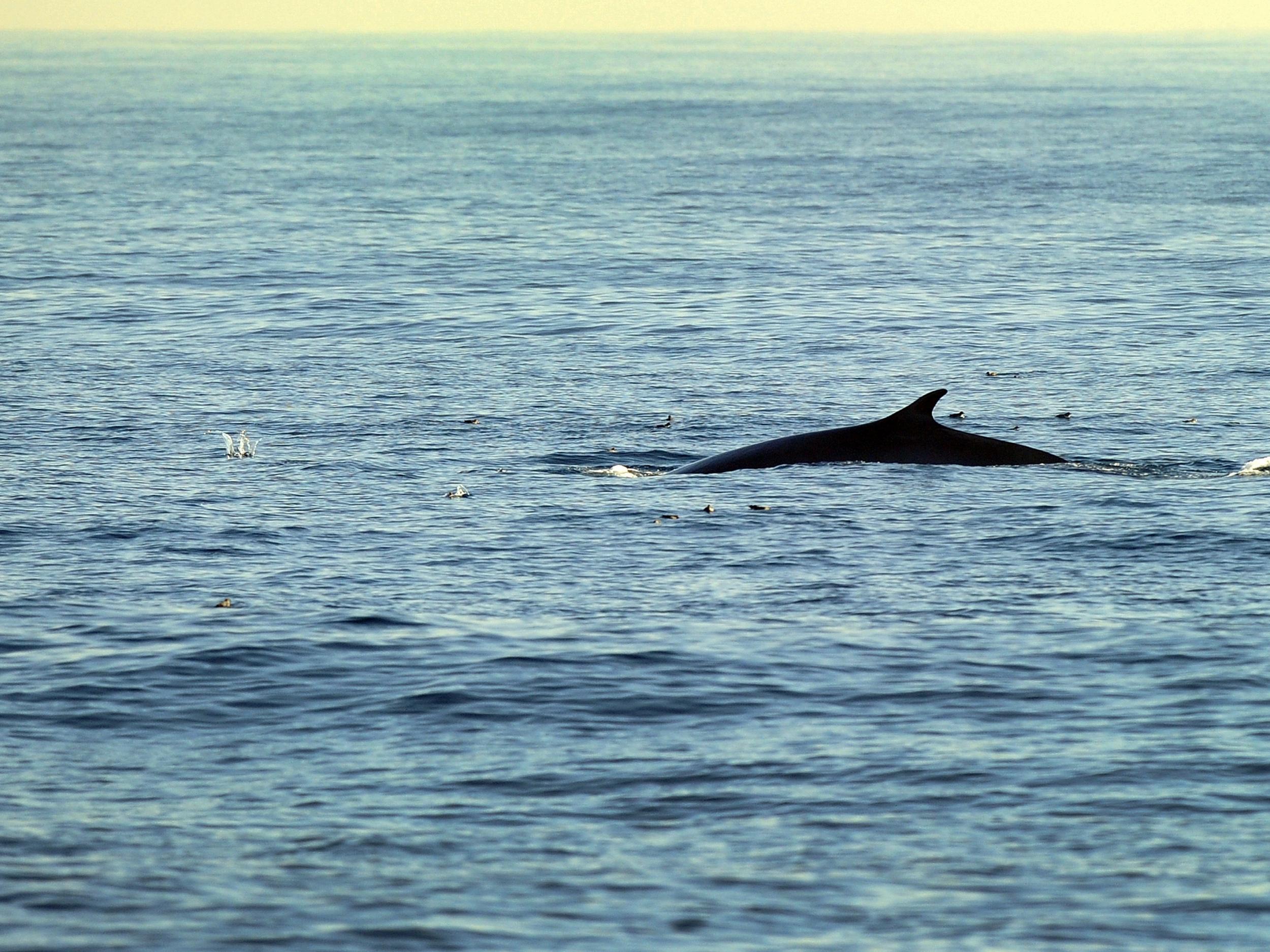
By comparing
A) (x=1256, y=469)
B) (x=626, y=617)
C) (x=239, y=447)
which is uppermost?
(x=1256, y=469)

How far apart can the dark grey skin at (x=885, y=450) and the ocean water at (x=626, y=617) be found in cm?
31

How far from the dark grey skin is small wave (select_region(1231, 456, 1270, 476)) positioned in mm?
1892

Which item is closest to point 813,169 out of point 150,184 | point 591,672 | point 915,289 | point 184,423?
point 150,184

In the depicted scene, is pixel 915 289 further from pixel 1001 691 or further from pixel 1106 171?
pixel 1106 171

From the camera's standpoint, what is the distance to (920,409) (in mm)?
20094

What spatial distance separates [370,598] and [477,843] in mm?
5064

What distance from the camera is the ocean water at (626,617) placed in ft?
34.6

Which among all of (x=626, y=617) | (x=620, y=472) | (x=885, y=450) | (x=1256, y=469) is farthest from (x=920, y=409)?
(x=626, y=617)

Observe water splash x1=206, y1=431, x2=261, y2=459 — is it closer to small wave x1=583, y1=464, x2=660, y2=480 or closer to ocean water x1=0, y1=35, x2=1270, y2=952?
ocean water x1=0, y1=35, x2=1270, y2=952

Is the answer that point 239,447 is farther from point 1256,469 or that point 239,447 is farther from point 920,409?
point 1256,469

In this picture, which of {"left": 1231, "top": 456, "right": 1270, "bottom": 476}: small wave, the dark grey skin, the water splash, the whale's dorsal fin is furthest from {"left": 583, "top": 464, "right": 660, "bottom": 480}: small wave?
{"left": 1231, "top": 456, "right": 1270, "bottom": 476}: small wave

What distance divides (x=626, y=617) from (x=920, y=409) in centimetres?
580

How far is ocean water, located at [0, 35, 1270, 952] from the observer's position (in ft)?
34.6

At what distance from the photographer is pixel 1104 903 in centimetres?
1024
